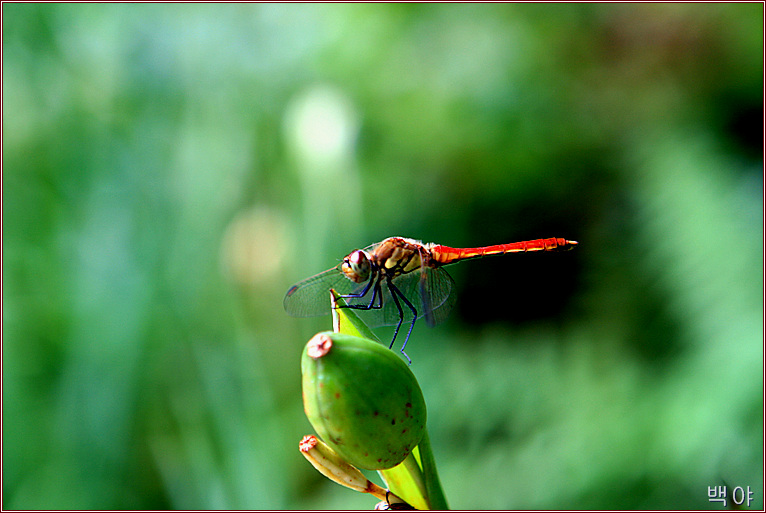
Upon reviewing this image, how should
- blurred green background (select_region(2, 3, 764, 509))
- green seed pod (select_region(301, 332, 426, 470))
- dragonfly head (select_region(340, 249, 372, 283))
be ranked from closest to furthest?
green seed pod (select_region(301, 332, 426, 470)) < dragonfly head (select_region(340, 249, 372, 283)) < blurred green background (select_region(2, 3, 764, 509))

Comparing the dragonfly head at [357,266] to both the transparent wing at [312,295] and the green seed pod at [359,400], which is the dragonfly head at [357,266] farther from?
the green seed pod at [359,400]

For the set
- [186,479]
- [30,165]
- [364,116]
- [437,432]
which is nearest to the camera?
[186,479]

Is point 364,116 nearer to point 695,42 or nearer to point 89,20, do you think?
point 89,20

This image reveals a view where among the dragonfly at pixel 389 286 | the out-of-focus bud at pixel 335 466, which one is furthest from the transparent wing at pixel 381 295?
the out-of-focus bud at pixel 335 466

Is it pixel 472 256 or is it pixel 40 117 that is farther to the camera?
pixel 40 117

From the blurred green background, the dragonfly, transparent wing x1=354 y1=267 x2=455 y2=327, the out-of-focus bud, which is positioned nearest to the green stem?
the out-of-focus bud

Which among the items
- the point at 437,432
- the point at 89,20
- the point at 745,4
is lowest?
the point at 437,432

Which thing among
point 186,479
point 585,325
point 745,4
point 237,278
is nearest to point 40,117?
point 237,278

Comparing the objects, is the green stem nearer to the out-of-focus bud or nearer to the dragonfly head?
the out-of-focus bud
